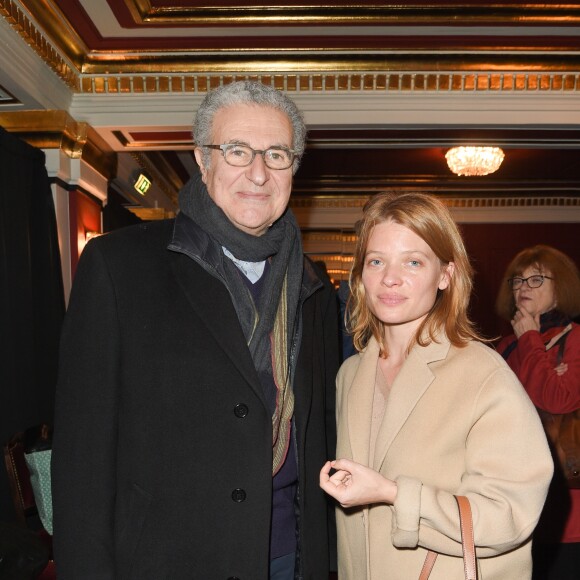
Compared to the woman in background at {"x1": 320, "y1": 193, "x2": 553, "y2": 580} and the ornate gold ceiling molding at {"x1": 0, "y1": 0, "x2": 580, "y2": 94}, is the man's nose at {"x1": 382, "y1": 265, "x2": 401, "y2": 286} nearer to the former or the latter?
the woman in background at {"x1": 320, "y1": 193, "x2": 553, "y2": 580}

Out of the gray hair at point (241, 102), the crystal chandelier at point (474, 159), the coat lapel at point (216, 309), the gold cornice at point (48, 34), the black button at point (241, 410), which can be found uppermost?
the crystal chandelier at point (474, 159)

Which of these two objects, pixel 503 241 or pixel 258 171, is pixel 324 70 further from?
pixel 503 241

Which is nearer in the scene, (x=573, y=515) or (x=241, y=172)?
(x=241, y=172)

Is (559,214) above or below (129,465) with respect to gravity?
above

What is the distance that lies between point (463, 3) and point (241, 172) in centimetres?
324

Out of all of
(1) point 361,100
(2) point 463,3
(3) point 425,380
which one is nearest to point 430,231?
(3) point 425,380

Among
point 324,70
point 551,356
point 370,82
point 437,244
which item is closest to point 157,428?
point 437,244

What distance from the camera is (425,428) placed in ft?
4.77

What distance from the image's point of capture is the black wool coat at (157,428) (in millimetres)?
1347

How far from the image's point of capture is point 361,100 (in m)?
4.81

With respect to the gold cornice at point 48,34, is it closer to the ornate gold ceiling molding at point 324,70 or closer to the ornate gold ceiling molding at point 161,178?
the ornate gold ceiling molding at point 324,70

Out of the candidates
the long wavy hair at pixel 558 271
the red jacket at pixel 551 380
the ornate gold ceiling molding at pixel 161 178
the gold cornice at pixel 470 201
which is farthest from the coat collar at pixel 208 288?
the gold cornice at pixel 470 201

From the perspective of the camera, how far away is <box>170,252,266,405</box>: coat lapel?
4.66 ft

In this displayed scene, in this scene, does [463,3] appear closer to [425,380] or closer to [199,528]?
[425,380]
